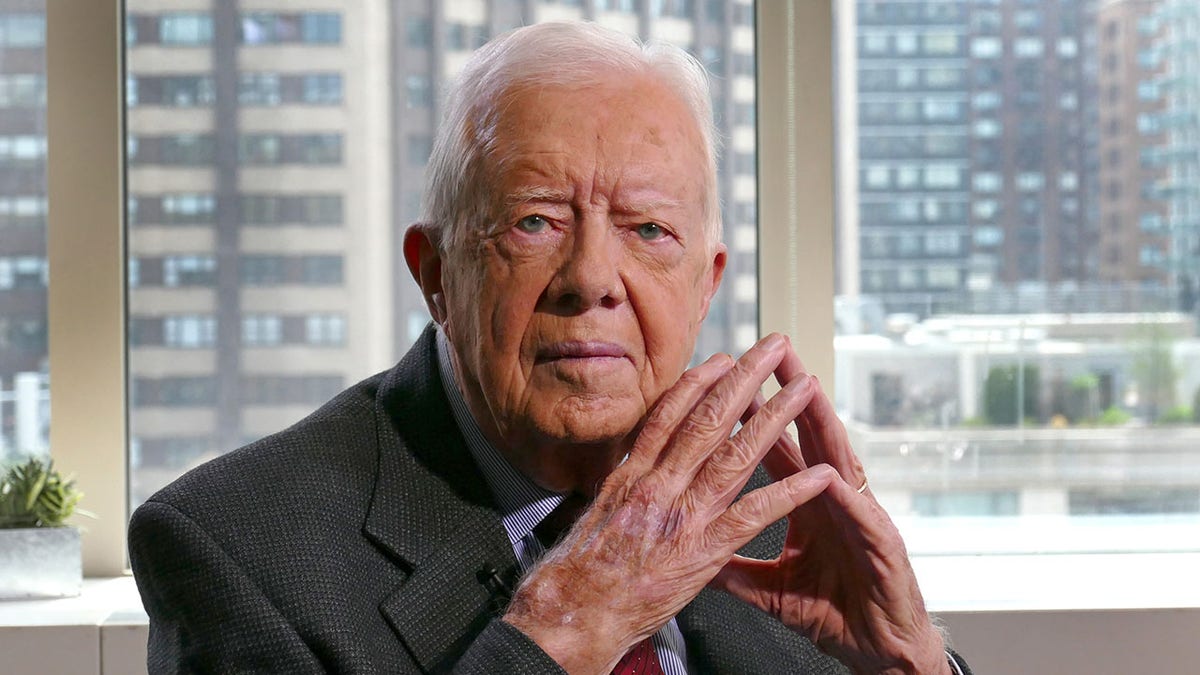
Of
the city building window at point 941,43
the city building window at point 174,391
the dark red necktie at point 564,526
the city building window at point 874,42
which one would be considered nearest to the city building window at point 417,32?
the city building window at point 174,391

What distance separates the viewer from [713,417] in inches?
46.1

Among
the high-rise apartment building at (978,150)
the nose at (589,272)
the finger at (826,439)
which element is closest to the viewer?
the nose at (589,272)

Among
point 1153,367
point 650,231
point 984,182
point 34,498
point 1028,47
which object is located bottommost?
point 34,498

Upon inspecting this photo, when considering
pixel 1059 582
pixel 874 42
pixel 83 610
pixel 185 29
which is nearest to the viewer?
pixel 83 610

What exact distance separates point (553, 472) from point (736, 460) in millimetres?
251

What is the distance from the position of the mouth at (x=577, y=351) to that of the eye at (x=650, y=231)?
0.42 feet

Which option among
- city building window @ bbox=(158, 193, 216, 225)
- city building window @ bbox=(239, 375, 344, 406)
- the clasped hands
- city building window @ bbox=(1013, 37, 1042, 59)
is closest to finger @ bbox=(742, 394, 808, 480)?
the clasped hands

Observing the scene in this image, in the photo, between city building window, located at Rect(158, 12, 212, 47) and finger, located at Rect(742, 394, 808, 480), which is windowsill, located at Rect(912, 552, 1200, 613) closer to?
finger, located at Rect(742, 394, 808, 480)

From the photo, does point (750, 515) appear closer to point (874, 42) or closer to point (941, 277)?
point (941, 277)

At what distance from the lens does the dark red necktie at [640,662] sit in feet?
4.25

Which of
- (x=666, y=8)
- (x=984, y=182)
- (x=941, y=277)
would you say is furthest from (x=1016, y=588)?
(x=666, y=8)

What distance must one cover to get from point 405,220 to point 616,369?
156cm

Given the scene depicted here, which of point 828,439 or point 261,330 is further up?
point 261,330

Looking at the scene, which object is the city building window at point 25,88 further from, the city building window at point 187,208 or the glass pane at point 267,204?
the city building window at point 187,208
